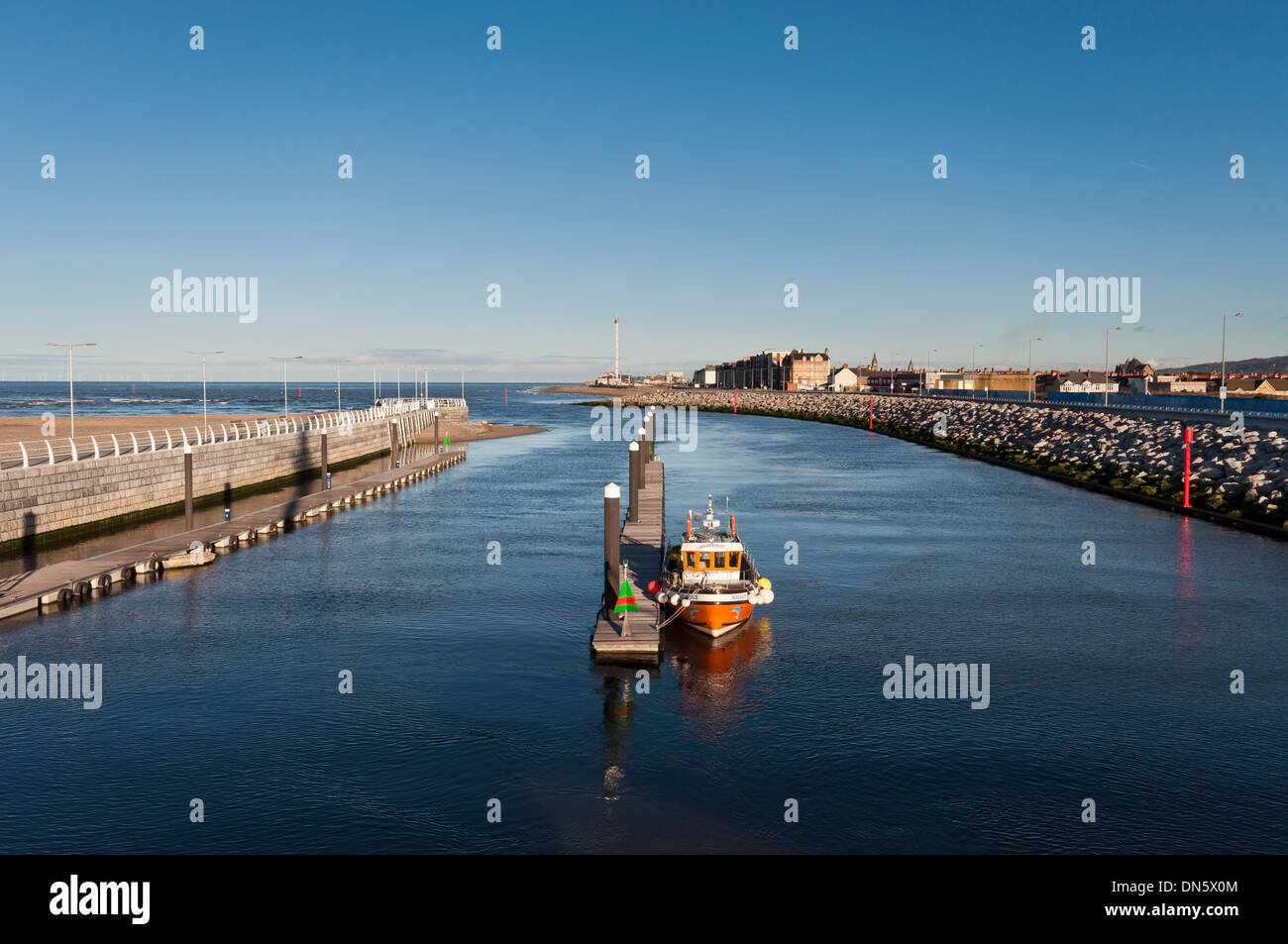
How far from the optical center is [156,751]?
18875 millimetres

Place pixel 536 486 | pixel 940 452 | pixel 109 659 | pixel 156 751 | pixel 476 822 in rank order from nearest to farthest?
pixel 476 822
pixel 156 751
pixel 109 659
pixel 536 486
pixel 940 452

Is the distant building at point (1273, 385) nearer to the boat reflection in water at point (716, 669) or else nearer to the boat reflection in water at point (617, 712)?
the boat reflection in water at point (716, 669)

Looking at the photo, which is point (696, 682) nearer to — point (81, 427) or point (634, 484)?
point (634, 484)

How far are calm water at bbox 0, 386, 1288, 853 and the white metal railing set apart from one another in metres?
14.3

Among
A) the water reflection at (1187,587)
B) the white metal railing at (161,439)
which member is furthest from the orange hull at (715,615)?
the white metal railing at (161,439)

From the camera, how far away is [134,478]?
165 feet

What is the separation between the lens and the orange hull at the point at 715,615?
92.1 ft

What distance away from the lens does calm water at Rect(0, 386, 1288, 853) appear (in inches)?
635

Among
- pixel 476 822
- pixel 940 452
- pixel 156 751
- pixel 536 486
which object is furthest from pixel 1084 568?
pixel 940 452

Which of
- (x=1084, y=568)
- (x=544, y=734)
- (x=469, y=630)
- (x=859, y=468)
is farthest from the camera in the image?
(x=859, y=468)

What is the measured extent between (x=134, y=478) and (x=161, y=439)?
42.3m

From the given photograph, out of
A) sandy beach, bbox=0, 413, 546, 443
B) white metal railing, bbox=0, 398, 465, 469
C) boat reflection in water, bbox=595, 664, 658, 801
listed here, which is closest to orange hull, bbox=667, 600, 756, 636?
boat reflection in water, bbox=595, 664, 658, 801
